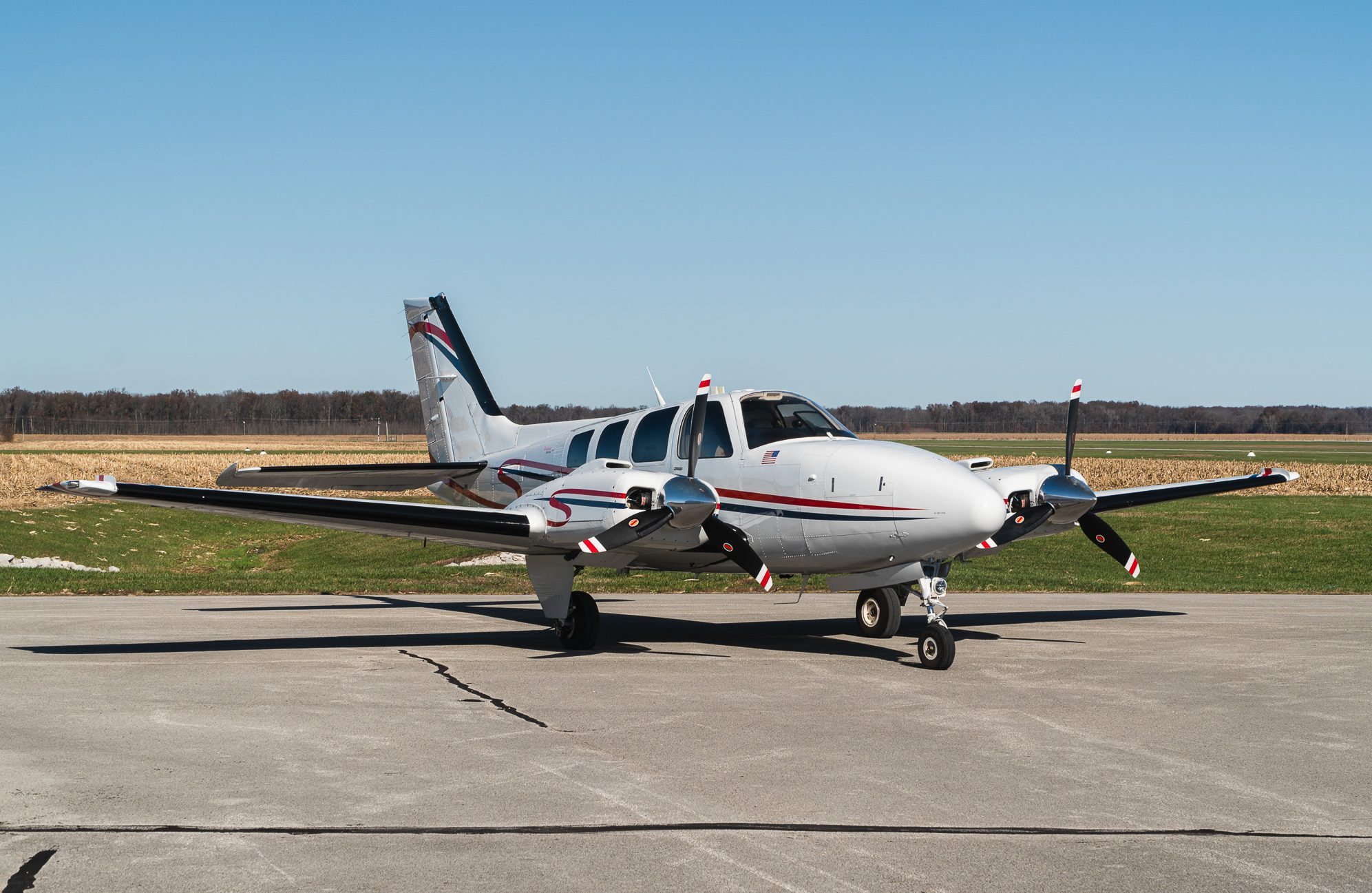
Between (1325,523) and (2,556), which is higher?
(1325,523)

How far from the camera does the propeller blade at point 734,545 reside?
13727 mm

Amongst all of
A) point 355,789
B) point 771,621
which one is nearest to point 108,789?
point 355,789

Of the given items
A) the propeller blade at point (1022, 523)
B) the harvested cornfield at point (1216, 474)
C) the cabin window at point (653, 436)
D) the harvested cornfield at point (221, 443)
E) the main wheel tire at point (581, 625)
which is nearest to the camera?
the propeller blade at point (1022, 523)

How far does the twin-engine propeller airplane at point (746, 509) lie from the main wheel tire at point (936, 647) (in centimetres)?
2

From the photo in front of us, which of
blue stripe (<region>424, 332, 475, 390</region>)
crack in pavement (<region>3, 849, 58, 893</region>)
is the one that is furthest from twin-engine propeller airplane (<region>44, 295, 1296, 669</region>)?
crack in pavement (<region>3, 849, 58, 893</region>)

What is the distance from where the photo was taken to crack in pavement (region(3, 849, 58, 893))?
574 centimetres

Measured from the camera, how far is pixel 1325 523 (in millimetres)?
35000

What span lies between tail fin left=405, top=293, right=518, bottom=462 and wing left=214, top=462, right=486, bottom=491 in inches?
26.3

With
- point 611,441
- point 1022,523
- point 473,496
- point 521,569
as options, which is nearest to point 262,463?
point 521,569

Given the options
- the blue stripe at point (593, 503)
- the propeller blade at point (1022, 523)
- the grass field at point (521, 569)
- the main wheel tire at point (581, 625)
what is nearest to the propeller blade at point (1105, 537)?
the propeller blade at point (1022, 523)

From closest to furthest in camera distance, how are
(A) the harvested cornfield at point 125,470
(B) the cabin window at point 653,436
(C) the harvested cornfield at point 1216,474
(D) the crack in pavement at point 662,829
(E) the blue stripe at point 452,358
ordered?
(D) the crack in pavement at point 662,829, (B) the cabin window at point 653,436, (E) the blue stripe at point 452,358, (A) the harvested cornfield at point 125,470, (C) the harvested cornfield at point 1216,474

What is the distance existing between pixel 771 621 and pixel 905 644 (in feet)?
9.77

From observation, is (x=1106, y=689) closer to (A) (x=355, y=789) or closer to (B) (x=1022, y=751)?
(B) (x=1022, y=751)

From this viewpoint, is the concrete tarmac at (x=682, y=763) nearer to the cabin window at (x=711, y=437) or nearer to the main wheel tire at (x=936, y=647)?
the main wheel tire at (x=936, y=647)
